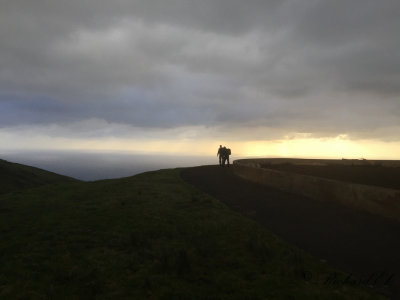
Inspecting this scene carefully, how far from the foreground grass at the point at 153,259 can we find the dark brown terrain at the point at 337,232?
2.02 ft

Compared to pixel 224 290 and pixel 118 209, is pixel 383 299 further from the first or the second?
pixel 118 209

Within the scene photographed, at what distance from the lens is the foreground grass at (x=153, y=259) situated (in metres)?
5.18

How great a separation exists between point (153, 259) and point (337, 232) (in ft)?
16.8

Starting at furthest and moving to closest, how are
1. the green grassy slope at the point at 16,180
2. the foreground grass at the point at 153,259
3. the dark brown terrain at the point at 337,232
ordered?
the green grassy slope at the point at 16,180
the dark brown terrain at the point at 337,232
the foreground grass at the point at 153,259

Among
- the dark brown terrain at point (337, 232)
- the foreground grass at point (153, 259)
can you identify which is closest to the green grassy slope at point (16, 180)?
the foreground grass at point (153, 259)

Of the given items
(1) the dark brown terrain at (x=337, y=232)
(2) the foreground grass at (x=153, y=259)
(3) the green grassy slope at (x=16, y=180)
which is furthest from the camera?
(3) the green grassy slope at (x=16, y=180)

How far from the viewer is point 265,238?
790 cm

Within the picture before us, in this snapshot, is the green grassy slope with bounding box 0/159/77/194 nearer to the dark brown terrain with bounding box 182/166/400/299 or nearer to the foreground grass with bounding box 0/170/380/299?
the foreground grass with bounding box 0/170/380/299

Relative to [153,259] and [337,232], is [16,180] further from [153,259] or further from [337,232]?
[337,232]

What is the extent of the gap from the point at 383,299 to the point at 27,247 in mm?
7962

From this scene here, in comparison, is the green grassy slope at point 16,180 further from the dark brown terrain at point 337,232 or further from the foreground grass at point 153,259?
the dark brown terrain at point 337,232

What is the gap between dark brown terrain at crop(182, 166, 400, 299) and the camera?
A: 5.93 metres

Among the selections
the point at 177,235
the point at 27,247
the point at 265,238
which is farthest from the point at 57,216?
the point at 265,238

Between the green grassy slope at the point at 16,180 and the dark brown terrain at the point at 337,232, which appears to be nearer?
the dark brown terrain at the point at 337,232
